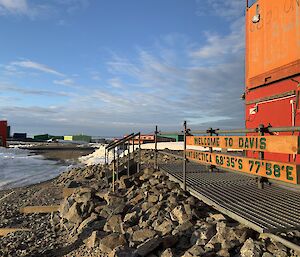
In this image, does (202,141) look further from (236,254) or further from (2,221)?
(2,221)

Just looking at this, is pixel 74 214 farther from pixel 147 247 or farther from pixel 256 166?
pixel 256 166

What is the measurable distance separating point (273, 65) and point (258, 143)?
452cm

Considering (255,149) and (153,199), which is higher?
(255,149)

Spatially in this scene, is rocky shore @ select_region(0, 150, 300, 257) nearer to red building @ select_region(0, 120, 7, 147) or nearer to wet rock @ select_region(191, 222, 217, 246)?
wet rock @ select_region(191, 222, 217, 246)

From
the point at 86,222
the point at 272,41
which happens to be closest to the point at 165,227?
the point at 86,222

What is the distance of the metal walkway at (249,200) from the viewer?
14.6 ft

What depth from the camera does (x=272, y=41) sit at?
891cm

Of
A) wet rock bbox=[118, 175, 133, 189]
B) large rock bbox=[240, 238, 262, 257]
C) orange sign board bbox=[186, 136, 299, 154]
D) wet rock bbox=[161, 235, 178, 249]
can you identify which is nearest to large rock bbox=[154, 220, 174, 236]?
wet rock bbox=[161, 235, 178, 249]

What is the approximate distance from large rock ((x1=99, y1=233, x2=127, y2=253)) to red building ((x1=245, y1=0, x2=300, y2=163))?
4.55 m

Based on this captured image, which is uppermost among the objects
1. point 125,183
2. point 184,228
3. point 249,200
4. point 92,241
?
point 249,200

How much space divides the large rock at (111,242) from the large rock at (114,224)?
1.77 ft

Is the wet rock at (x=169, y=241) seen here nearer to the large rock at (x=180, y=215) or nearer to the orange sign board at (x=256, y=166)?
the large rock at (x=180, y=215)

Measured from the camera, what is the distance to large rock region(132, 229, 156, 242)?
211 inches

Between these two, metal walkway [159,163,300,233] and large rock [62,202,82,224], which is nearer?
metal walkway [159,163,300,233]
